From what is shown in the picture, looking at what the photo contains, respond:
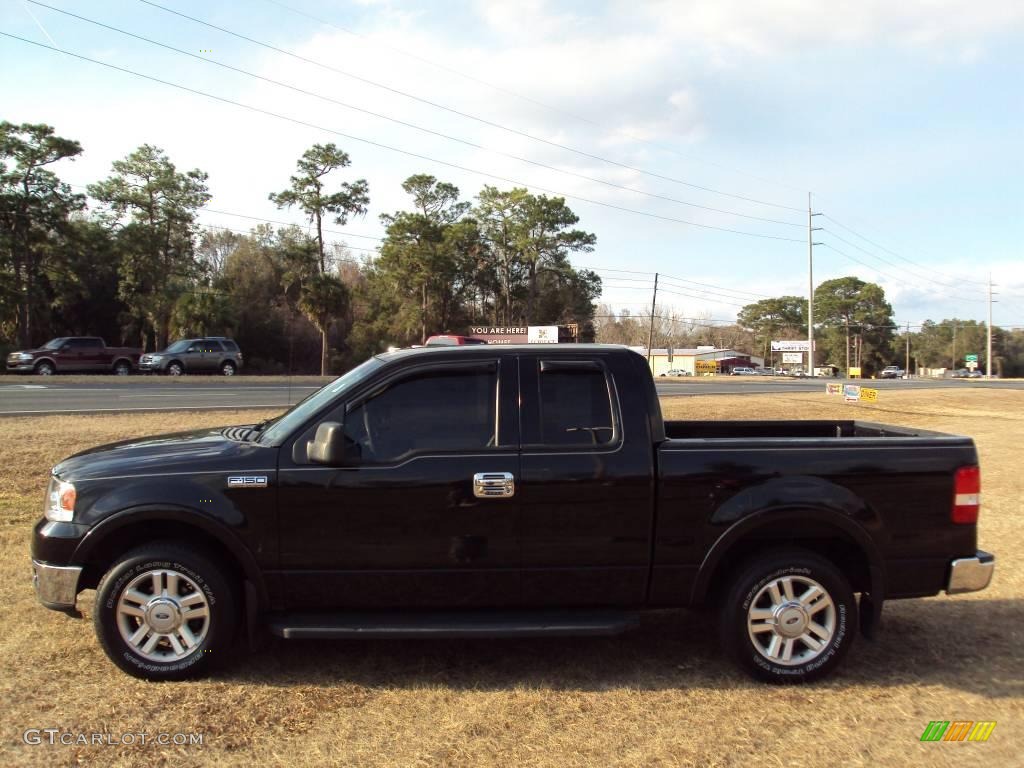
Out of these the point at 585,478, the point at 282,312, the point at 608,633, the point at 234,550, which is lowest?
the point at 608,633

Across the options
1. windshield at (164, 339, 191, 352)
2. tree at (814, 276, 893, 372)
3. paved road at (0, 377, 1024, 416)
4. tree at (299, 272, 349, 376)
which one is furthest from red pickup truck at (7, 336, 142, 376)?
tree at (814, 276, 893, 372)

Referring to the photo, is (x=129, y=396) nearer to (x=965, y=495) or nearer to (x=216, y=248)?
(x=965, y=495)

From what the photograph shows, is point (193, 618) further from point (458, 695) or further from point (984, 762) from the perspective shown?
point (984, 762)

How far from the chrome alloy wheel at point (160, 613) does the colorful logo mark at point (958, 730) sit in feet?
12.1

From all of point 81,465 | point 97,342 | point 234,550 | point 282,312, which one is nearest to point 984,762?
point 234,550

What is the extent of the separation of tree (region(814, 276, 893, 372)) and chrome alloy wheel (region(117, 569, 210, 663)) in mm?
117550

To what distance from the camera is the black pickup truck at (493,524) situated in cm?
421

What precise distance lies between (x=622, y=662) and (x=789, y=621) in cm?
99

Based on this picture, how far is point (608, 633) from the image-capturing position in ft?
13.7

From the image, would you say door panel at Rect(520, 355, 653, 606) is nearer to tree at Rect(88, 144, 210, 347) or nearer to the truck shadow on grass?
the truck shadow on grass

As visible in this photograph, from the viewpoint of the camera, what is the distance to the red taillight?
14.4 ft

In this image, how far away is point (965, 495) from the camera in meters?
4.41

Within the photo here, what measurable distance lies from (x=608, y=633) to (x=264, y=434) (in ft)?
7.31

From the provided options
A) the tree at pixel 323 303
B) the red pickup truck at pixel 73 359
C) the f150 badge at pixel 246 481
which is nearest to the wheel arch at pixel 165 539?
the f150 badge at pixel 246 481
